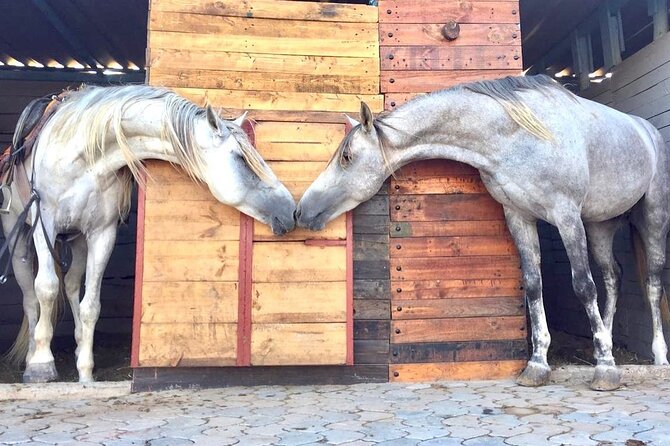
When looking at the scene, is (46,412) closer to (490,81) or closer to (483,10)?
(490,81)

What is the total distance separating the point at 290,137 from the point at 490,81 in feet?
4.55

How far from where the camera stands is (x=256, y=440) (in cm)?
227

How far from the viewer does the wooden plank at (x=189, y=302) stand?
3406 millimetres

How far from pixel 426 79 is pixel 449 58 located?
0.76 ft

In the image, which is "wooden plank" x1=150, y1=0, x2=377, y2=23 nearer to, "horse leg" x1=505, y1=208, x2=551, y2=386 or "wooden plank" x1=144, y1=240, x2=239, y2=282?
"wooden plank" x1=144, y1=240, x2=239, y2=282

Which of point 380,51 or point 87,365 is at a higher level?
point 380,51

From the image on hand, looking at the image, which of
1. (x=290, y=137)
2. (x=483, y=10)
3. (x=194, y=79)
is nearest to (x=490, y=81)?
(x=483, y=10)

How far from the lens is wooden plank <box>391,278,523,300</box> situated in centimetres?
365

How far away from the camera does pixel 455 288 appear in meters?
3.68

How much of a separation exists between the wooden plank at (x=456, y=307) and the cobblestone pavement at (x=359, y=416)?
451 millimetres

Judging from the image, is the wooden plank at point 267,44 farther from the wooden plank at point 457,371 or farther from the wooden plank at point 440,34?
the wooden plank at point 457,371

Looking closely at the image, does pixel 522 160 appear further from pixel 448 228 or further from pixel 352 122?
pixel 352 122

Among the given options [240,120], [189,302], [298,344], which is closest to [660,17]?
[240,120]

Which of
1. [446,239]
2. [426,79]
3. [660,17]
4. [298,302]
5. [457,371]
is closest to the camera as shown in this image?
[298,302]
